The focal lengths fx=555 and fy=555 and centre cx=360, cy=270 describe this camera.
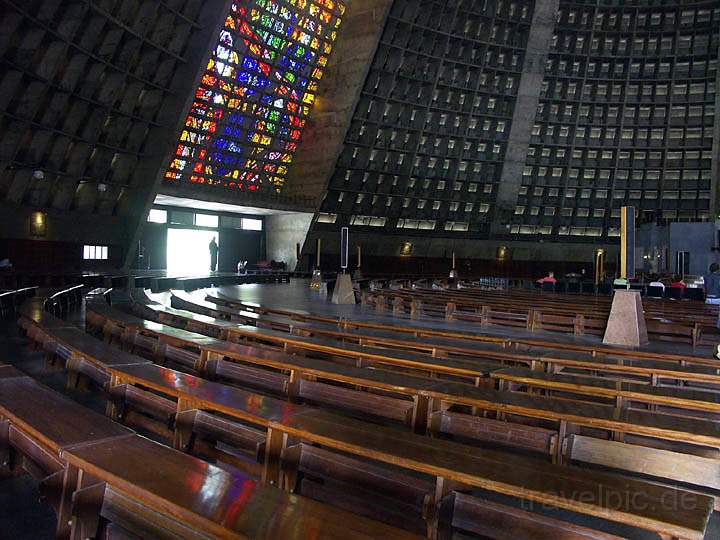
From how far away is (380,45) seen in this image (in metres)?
25.3

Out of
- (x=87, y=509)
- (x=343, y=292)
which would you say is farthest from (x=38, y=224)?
(x=87, y=509)

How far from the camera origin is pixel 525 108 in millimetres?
29750

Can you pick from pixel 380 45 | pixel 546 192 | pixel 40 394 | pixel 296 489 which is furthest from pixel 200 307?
pixel 546 192

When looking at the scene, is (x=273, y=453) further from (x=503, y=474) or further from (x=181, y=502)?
(x=503, y=474)

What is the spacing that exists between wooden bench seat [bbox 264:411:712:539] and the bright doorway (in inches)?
932

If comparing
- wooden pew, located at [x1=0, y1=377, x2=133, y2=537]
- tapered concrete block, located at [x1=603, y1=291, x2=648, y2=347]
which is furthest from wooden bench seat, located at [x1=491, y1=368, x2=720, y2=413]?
tapered concrete block, located at [x1=603, y1=291, x2=648, y2=347]

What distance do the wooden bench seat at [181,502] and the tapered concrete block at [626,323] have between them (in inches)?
243

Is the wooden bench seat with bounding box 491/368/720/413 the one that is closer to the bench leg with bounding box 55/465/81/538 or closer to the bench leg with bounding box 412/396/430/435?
the bench leg with bounding box 412/396/430/435

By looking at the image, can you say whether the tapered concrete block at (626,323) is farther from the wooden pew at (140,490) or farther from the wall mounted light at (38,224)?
the wall mounted light at (38,224)

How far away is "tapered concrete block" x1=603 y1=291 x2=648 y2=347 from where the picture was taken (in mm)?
6898

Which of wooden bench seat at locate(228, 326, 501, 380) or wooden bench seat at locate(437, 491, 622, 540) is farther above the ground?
wooden bench seat at locate(228, 326, 501, 380)

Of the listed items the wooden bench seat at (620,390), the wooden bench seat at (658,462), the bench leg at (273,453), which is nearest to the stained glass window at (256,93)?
the wooden bench seat at (620,390)

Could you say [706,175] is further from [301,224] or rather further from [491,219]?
[301,224]

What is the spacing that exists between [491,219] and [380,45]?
467 inches
